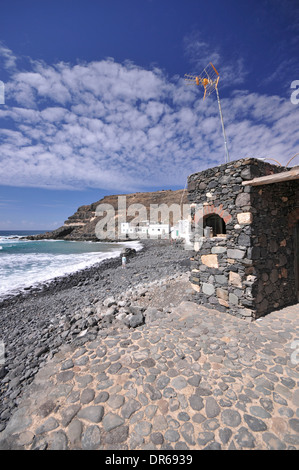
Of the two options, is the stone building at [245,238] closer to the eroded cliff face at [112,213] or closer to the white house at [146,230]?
the white house at [146,230]

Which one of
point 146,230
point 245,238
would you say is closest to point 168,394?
point 245,238

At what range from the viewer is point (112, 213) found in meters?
84.4

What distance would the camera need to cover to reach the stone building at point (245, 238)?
4840 millimetres

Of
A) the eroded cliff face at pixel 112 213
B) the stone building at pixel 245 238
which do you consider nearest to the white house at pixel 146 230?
the eroded cliff face at pixel 112 213

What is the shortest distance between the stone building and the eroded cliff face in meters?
63.7

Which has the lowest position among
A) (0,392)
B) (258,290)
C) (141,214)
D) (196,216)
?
(0,392)

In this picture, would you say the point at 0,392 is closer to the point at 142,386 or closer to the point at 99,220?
the point at 142,386

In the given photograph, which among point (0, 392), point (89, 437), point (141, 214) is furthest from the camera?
point (141, 214)

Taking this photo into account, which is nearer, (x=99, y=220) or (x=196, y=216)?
(x=196, y=216)

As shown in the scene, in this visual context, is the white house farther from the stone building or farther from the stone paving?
the stone paving

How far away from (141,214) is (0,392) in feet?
247

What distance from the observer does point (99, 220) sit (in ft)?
276

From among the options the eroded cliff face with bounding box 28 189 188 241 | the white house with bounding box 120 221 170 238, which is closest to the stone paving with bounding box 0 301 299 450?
the white house with bounding box 120 221 170 238

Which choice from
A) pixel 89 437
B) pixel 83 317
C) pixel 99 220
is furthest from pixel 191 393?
pixel 99 220
